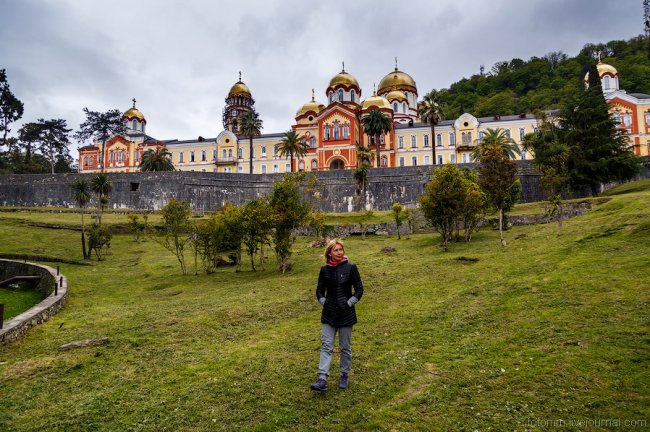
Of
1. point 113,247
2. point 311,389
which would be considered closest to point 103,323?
point 311,389

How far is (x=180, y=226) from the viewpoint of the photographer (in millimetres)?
27141

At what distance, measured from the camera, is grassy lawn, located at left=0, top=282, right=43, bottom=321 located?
16.4 meters

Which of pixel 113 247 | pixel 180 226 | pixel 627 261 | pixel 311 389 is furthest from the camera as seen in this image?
pixel 113 247

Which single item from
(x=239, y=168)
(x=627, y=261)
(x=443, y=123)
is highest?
(x=443, y=123)

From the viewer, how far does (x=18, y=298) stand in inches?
749

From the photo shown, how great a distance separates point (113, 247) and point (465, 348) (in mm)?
31708

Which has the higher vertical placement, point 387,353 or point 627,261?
point 627,261

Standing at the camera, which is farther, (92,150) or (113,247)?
(92,150)

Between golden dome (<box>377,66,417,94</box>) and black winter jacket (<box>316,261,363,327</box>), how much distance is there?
70803mm

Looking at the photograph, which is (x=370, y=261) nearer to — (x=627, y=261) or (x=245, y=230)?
(x=245, y=230)

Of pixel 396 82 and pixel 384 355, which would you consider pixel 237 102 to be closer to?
pixel 396 82

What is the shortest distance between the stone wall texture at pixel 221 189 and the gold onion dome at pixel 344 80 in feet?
73.6

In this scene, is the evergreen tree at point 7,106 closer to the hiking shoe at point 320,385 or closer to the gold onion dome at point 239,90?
the gold onion dome at point 239,90

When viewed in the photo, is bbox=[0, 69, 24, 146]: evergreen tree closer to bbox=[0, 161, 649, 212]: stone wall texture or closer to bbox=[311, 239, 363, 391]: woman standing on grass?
bbox=[0, 161, 649, 212]: stone wall texture
